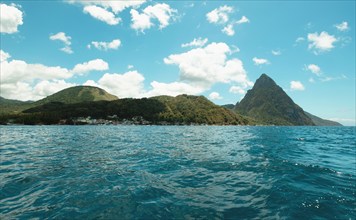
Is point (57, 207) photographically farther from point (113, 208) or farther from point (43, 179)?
point (43, 179)

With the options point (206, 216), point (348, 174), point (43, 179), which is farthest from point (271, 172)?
point (43, 179)

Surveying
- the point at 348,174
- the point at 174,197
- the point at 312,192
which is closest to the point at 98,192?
the point at 174,197

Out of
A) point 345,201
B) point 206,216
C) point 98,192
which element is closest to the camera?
point 206,216

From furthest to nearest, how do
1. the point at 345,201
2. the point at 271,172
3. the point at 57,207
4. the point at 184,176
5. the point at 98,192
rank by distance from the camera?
the point at 271,172
the point at 184,176
the point at 98,192
the point at 345,201
the point at 57,207

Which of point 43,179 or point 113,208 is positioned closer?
point 113,208

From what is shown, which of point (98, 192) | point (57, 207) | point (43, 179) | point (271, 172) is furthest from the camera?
point (271, 172)

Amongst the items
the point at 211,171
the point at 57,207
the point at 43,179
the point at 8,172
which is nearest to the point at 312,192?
the point at 211,171

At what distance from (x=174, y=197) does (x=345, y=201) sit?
28.3 feet

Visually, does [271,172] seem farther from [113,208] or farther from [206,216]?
[113,208]

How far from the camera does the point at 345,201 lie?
486 inches

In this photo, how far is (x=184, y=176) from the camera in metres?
17.6

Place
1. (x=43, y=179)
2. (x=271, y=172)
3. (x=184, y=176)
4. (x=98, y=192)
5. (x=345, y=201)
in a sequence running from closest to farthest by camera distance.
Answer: (x=345, y=201)
(x=98, y=192)
(x=43, y=179)
(x=184, y=176)
(x=271, y=172)

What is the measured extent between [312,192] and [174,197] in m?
7.93

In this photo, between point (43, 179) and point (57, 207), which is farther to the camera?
point (43, 179)
